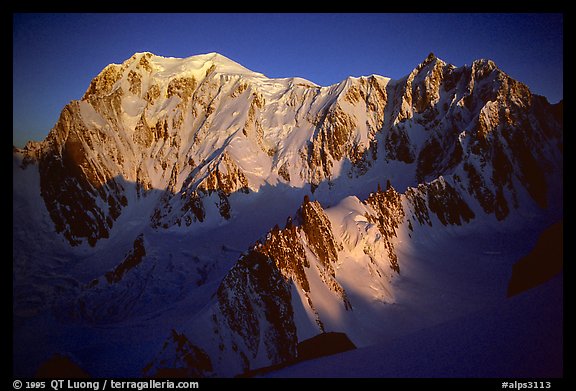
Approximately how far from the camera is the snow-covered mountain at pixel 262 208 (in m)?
40.1

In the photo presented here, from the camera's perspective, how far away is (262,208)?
9794 cm

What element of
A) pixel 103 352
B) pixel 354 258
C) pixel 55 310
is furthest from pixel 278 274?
pixel 55 310

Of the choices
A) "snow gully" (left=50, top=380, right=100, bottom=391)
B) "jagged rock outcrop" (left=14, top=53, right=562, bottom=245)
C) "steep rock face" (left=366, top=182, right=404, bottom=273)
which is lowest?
"snow gully" (left=50, top=380, right=100, bottom=391)

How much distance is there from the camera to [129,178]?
114438mm

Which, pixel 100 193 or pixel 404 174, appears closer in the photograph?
A: pixel 404 174

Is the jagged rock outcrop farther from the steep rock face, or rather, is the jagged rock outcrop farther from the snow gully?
the snow gully

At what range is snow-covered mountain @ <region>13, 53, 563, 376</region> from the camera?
40.1 meters

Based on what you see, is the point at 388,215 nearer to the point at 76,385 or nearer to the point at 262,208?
the point at 262,208

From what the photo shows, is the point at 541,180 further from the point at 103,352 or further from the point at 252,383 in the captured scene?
the point at 252,383

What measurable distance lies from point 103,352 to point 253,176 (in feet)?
188

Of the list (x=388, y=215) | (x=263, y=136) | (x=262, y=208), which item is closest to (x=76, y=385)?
(x=388, y=215)

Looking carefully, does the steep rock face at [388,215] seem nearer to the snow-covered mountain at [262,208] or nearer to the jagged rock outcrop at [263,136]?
the snow-covered mountain at [262,208]

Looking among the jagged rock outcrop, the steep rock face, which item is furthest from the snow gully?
the jagged rock outcrop

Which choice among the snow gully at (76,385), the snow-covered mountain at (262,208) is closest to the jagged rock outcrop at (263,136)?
the snow-covered mountain at (262,208)
